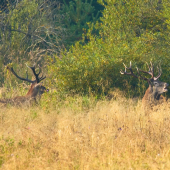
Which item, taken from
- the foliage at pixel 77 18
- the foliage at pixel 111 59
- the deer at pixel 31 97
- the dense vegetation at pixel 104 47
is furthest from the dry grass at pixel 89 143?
the foliage at pixel 77 18

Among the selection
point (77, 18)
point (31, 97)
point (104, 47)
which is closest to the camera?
point (31, 97)

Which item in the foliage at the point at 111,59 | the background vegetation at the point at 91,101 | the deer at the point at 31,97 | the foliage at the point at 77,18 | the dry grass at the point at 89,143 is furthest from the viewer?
the foliage at the point at 77,18

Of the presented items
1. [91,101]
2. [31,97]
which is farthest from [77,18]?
[91,101]

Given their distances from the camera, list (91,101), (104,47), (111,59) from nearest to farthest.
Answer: (91,101), (111,59), (104,47)

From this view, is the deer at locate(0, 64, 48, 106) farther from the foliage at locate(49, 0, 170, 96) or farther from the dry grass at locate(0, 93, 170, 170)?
the dry grass at locate(0, 93, 170, 170)

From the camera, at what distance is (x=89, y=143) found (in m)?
6.01

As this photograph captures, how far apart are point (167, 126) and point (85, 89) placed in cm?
415

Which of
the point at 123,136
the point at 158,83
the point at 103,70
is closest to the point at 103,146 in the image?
the point at 123,136

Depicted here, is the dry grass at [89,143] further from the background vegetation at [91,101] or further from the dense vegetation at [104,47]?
the dense vegetation at [104,47]

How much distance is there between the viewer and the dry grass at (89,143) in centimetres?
537

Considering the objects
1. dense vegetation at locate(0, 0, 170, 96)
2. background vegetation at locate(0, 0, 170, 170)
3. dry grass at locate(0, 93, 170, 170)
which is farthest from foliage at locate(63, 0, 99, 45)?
dry grass at locate(0, 93, 170, 170)

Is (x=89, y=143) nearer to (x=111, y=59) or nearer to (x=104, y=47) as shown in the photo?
(x=111, y=59)

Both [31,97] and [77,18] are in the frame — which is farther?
[77,18]

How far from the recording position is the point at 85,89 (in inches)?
409
